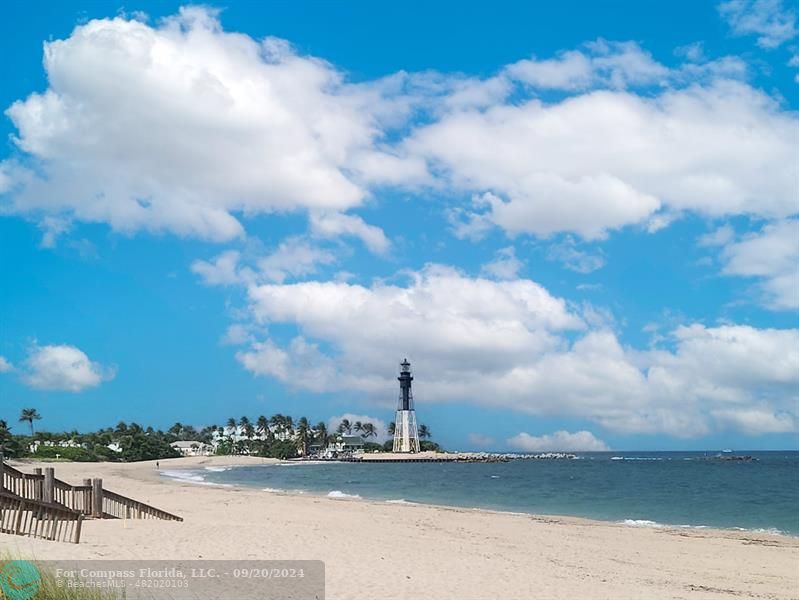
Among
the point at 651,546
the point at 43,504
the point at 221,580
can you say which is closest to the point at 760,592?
the point at 651,546

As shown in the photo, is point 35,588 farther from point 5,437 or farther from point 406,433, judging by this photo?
point 406,433

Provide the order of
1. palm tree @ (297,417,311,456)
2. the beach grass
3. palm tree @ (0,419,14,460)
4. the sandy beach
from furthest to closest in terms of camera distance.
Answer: palm tree @ (297,417,311,456) < palm tree @ (0,419,14,460) < the sandy beach < the beach grass

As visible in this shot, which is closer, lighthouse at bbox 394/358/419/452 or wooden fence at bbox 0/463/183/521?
wooden fence at bbox 0/463/183/521

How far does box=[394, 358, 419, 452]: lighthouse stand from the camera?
486 feet

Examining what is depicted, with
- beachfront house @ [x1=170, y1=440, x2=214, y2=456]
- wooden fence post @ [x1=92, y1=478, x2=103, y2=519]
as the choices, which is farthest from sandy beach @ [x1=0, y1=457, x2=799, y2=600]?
beachfront house @ [x1=170, y1=440, x2=214, y2=456]

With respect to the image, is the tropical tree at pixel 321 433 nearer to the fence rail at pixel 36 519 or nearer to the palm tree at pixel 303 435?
the palm tree at pixel 303 435

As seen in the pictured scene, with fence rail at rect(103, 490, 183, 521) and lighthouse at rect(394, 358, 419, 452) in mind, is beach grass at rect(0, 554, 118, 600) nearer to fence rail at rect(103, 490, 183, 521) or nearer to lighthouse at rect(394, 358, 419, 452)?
fence rail at rect(103, 490, 183, 521)

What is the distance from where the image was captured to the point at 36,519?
15750 mm

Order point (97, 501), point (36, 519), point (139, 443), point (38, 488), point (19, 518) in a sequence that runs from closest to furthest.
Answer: point (19, 518) < point (36, 519) < point (38, 488) < point (97, 501) < point (139, 443)

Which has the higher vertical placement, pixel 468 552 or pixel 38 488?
Result: pixel 38 488

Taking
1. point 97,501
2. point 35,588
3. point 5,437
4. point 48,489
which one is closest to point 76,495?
point 97,501

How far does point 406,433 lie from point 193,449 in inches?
2197

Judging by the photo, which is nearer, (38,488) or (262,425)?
(38,488)

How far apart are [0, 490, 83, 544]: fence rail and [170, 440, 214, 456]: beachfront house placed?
161395 millimetres
